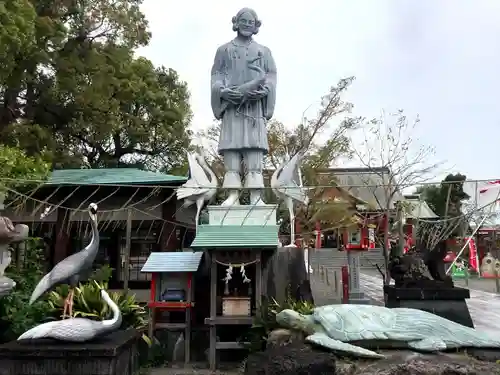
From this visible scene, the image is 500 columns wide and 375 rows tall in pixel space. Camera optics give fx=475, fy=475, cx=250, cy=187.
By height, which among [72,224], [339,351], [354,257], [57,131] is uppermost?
[57,131]

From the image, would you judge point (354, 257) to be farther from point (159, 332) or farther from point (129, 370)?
point (129, 370)

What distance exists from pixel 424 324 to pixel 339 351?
1242 millimetres

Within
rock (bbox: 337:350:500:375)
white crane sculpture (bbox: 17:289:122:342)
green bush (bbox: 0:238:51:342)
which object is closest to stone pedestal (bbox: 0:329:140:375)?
white crane sculpture (bbox: 17:289:122:342)

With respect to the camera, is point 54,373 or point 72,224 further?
point 72,224

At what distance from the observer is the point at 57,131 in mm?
16000

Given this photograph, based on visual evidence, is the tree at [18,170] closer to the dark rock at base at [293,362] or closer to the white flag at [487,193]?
the dark rock at base at [293,362]

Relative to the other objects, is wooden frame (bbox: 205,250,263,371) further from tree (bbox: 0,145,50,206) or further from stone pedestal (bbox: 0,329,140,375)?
tree (bbox: 0,145,50,206)

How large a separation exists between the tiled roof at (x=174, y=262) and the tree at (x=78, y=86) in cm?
679

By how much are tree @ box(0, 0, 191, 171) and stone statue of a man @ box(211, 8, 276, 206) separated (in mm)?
6908

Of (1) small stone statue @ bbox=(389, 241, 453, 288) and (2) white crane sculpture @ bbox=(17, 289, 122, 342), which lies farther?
(1) small stone statue @ bbox=(389, 241, 453, 288)

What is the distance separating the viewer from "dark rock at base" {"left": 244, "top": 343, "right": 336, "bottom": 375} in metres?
5.40

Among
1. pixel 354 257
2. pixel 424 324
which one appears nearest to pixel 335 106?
pixel 354 257

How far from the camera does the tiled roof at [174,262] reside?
27.3 ft

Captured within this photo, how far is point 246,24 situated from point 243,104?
156 cm
